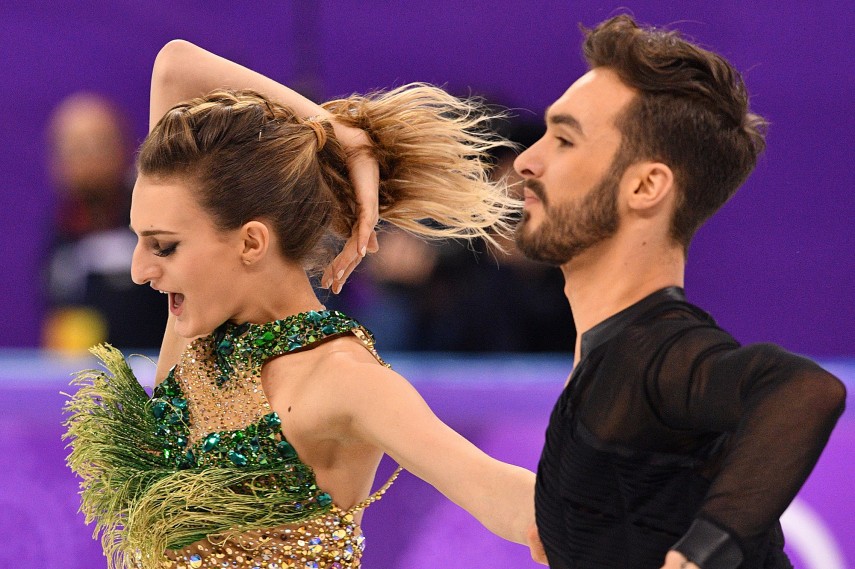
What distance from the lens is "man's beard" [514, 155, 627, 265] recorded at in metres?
1.71

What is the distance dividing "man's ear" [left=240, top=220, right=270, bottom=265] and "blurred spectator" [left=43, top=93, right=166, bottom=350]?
2.07 metres

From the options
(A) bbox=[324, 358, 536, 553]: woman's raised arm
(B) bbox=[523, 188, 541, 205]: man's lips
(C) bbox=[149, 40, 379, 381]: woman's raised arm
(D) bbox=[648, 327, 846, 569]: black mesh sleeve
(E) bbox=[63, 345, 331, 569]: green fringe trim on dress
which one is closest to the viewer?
(D) bbox=[648, 327, 846, 569]: black mesh sleeve

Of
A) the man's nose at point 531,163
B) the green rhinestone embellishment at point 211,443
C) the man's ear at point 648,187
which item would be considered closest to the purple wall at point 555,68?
the green rhinestone embellishment at point 211,443

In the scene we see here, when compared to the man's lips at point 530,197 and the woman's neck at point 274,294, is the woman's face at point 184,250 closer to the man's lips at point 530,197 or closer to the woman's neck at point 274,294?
the woman's neck at point 274,294

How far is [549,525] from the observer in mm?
1734

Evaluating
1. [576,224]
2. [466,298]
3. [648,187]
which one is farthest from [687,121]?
[466,298]

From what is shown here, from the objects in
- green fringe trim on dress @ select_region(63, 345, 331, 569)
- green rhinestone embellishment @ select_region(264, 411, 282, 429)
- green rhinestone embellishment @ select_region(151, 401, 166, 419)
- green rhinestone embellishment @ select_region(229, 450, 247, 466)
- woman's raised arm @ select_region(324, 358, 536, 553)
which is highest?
woman's raised arm @ select_region(324, 358, 536, 553)

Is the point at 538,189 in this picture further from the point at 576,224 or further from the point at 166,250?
the point at 166,250

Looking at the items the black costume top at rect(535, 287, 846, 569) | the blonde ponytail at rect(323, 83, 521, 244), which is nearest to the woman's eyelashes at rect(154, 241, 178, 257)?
the blonde ponytail at rect(323, 83, 521, 244)

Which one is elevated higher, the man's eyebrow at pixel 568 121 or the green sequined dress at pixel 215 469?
the man's eyebrow at pixel 568 121

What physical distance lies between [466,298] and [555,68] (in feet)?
5.04

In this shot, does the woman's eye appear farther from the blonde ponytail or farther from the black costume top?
the black costume top

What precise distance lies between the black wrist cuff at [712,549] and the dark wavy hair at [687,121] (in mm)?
519

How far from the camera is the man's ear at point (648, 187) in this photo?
5.53ft
